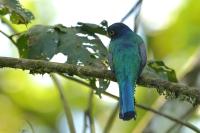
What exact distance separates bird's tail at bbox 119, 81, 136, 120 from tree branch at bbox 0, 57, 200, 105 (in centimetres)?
7

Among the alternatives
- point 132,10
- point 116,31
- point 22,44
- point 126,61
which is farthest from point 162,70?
point 22,44

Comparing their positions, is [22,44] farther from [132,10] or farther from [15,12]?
[132,10]

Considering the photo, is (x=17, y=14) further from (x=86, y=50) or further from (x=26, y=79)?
(x=26, y=79)

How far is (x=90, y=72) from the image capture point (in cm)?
335

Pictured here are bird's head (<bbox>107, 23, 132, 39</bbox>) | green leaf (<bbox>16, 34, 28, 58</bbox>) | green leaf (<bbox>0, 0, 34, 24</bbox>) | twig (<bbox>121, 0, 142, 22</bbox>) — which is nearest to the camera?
green leaf (<bbox>0, 0, 34, 24</bbox>)

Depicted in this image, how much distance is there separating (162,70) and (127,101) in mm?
571

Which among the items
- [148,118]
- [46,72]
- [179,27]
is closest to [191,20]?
[179,27]

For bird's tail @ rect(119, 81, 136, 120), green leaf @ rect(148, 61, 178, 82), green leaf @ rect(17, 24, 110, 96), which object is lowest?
bird's tail @ rect(119, 81, 136, 120)

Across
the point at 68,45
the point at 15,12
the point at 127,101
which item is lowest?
the point at 127,101

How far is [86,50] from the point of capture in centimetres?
379

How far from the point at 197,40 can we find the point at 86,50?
369cm

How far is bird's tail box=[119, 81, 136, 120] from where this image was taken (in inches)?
128

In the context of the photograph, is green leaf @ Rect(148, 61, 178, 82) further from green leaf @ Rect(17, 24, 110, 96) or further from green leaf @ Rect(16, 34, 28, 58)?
green leaf @ Rect(16, 34, 28, 58)

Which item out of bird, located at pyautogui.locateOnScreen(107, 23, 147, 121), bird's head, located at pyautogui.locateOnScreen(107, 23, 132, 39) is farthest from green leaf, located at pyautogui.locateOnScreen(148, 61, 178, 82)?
bird's head, located at pyautogui.locateOnScreen(107, 23, 132, 39)
